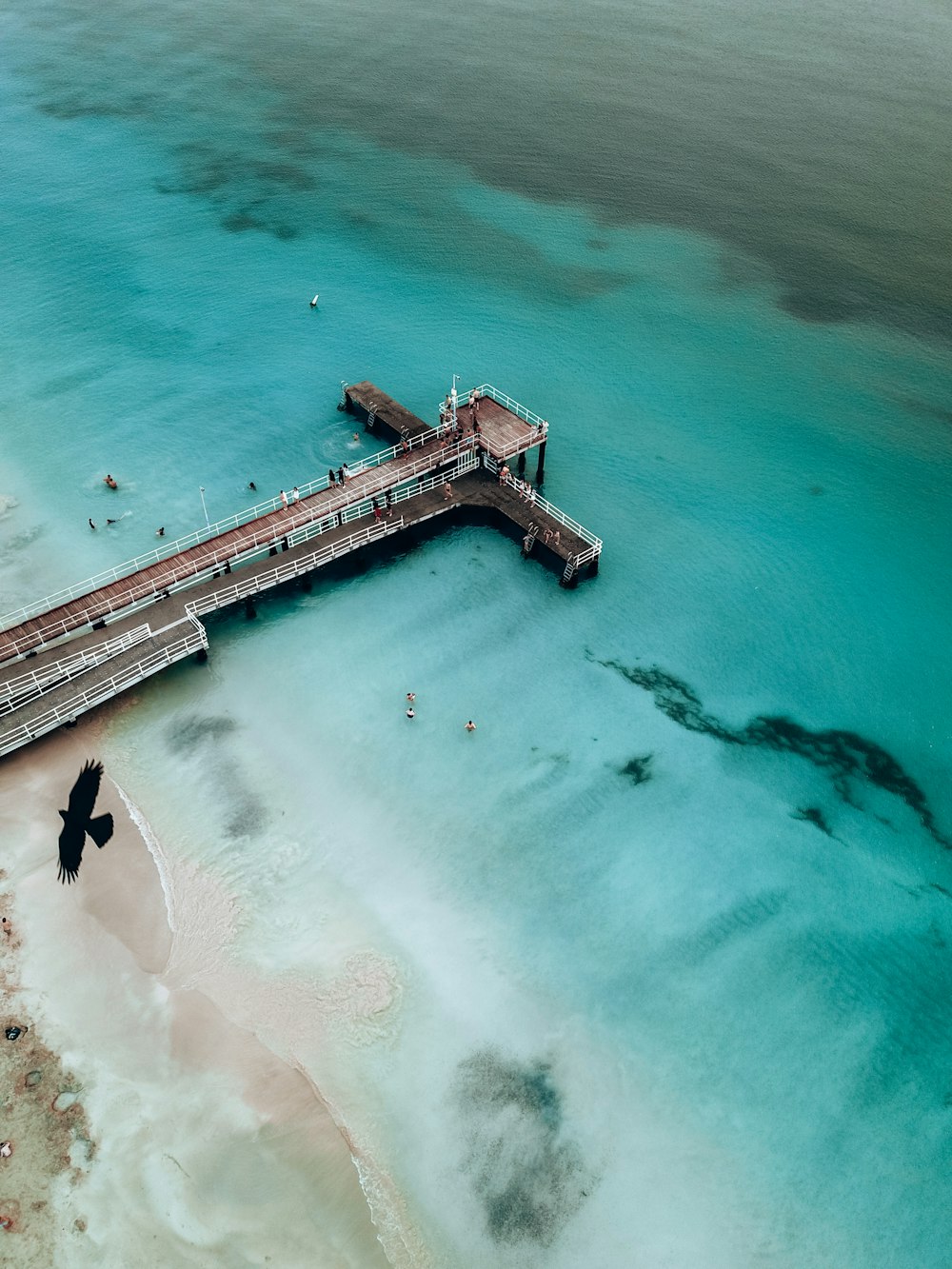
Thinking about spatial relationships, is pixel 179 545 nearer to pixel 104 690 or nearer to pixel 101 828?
pixel 104 690

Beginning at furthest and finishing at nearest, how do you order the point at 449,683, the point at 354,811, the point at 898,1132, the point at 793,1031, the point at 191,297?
1. the point at 191,297
2. the point at 449,683
3. the point at 354,811
4. the point at 793,1031
5. the point at 898,1132

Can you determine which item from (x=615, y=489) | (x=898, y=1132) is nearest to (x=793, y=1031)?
(x=898, y=1132)

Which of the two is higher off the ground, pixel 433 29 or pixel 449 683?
pixel 433 29

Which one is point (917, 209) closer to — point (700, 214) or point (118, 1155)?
point (700, 214)

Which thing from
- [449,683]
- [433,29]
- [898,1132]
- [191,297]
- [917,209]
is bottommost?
[898,1132]

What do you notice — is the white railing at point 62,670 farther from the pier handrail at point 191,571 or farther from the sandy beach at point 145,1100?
the sandy beach at point 145,1100

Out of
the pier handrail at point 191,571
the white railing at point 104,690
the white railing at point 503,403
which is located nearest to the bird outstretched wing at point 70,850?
the white railing at point 104,690

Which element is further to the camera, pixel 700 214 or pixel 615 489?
pixel 700 214

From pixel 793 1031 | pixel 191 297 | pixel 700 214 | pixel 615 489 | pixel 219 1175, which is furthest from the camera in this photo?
pixel 700 214
